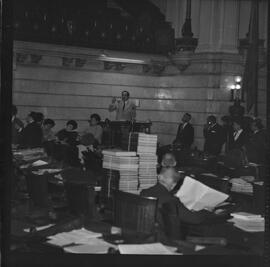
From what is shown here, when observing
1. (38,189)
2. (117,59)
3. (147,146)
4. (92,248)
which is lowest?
(92,248)

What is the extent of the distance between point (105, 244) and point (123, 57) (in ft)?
27.4

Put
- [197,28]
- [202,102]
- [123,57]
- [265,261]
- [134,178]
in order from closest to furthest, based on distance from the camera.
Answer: [265,261] → [134,178] → [197,28] → [202,102] → [123,57]

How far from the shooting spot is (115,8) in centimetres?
1184

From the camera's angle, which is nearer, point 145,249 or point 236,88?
point 145,249

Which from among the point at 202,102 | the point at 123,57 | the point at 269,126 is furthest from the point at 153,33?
the point at 269,126

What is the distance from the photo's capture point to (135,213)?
431 centimetres

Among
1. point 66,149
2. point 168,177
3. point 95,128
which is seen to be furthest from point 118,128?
point 168,177

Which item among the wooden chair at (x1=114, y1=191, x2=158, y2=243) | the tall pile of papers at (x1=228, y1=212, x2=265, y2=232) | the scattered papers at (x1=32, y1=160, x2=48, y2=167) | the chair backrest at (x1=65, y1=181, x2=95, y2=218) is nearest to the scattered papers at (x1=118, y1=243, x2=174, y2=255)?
the wooden chair at (x1=114, y1=191, x2=158, y2=243)

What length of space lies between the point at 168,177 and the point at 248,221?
0.81 m

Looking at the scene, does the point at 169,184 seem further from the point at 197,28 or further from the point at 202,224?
the point at 197,28

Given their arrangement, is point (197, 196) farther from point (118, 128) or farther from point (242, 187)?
point (118, 128)

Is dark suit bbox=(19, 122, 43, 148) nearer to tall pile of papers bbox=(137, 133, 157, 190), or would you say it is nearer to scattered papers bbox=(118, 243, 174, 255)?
tall pile of papers bbox=(137, 133, 157, 190)

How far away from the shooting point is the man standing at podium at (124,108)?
31.9 ft

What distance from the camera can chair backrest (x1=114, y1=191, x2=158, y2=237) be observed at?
417 cm
